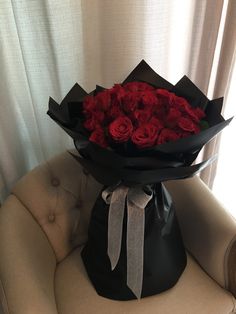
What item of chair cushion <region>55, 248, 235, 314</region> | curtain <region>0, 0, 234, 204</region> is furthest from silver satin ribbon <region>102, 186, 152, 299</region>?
curtain <region>0, 0, 234, 204</region>

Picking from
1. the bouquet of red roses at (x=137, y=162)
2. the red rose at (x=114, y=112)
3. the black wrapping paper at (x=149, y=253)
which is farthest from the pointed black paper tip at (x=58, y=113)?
the black wrapping paper at (x=149, y=253)

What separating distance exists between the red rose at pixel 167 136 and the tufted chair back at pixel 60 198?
39 cm

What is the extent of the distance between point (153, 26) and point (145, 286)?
727 mm

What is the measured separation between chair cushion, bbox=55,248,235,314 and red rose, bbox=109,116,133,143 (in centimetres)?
47

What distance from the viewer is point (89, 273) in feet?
2.96

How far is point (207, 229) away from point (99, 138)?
444 millimetres

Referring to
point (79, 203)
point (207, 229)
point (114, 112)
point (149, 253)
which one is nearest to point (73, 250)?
point (79, 203)

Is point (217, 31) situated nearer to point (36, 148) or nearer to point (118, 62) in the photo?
point (118, 62)

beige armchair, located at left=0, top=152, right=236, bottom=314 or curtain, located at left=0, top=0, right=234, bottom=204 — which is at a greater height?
curtain, located at left=0, top=0, right=234, bottom=204

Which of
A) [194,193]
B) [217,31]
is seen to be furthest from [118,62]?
[194,193]

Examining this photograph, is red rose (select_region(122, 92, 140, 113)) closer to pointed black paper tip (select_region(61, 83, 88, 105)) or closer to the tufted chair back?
pointed black paper tip (select_region(61, 83, 88, 105))

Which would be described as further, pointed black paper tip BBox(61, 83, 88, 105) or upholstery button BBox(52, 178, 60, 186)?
upholstery button BBox(52, 178, 60, 186)

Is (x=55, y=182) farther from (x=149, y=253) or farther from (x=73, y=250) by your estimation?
(x=149, y=253)

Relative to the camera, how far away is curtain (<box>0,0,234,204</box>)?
0.84 meters
